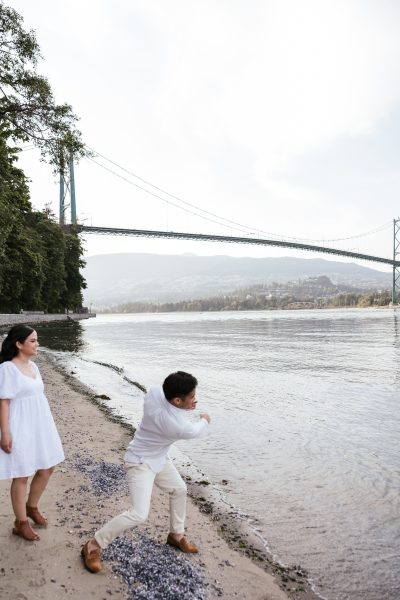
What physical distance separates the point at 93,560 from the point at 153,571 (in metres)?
0.42

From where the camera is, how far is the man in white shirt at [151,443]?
329 cm

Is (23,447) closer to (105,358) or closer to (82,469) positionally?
(82,469)

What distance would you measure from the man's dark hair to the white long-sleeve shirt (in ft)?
0.23

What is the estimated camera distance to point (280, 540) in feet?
14.4

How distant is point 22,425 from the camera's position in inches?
141

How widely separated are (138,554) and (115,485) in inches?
60.5

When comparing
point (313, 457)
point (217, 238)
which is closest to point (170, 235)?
point (217, 238)

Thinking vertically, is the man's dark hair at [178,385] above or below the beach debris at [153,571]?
above

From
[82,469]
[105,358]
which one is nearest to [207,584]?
[82,469]

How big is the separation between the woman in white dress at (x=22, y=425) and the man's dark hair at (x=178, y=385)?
1.04m

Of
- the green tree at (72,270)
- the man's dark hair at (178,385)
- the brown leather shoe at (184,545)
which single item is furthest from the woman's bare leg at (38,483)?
the green tree at (72,270)

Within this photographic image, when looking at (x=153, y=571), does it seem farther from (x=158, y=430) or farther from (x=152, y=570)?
(x=158, y=430)

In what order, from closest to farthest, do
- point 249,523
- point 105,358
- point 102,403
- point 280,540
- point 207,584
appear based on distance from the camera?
1. point 207,584
2. point 280,540
3. point 249,523
4. point 102,403
5. point 105,358

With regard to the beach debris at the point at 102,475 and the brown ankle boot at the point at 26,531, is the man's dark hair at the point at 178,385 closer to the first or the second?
the brown ankle boot at the point at 26,531
